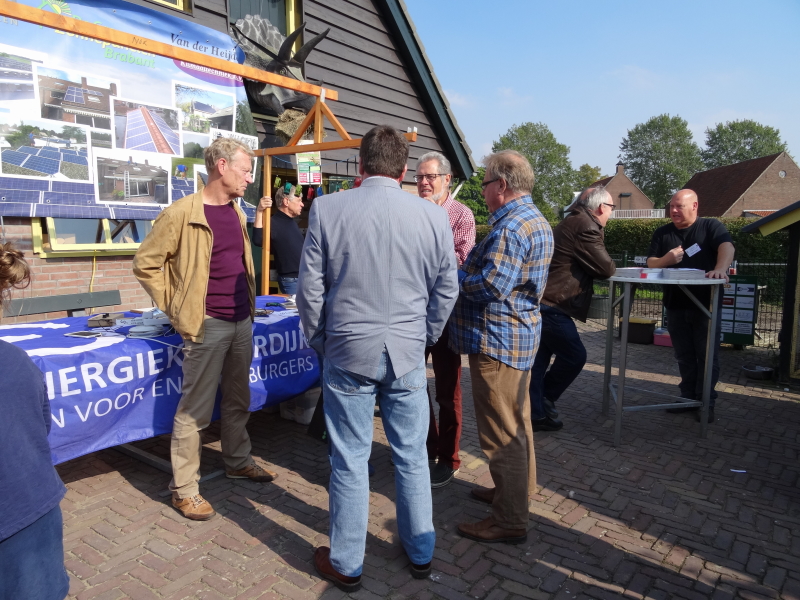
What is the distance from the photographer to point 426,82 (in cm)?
966

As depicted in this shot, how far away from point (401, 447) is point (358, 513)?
346 millimetres

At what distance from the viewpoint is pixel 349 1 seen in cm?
849

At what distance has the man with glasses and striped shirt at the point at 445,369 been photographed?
3.60 metres

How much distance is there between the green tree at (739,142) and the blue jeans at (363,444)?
309 feet

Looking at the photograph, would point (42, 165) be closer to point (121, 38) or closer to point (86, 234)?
point (86, 234)

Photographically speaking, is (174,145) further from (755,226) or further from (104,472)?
(755,226)

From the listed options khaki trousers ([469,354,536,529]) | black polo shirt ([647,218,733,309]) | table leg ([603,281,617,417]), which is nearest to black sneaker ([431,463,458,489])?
khaki trousers ([469,354,536,529])

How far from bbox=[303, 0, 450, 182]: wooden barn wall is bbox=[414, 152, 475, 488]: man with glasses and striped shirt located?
4.57 m

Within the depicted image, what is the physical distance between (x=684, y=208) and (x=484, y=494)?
127 inches

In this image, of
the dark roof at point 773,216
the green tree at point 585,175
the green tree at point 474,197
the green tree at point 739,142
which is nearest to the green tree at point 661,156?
the green tree at point 739,142

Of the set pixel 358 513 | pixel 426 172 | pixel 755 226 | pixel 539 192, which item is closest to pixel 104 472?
pixel 358 513

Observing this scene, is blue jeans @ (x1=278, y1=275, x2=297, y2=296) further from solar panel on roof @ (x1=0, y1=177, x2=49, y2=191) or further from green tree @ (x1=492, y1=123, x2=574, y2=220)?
green tree @ (x1=492, y1=123, x2=574, y2=220)

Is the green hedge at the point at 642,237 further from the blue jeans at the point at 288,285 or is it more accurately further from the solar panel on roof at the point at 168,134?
the solar panel on roof at the point at 168,134

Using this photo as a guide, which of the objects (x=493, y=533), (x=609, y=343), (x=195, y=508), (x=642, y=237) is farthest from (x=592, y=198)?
(x=642, y=237)
